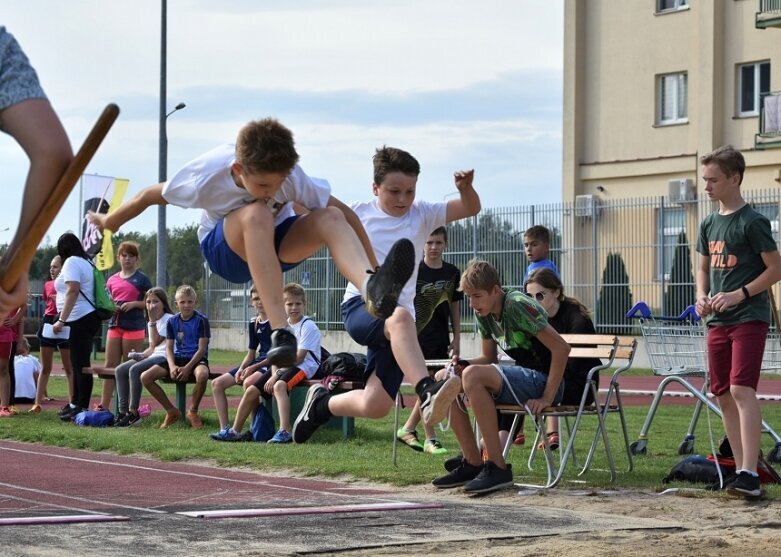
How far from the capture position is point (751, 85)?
3334 cm

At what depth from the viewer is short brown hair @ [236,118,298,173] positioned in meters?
6.38

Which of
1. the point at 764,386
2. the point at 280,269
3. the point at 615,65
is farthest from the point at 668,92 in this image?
the point at 280,269

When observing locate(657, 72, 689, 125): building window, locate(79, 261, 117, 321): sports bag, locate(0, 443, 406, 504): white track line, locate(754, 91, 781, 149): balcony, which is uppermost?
locate(657, 72, 689, 125): building window

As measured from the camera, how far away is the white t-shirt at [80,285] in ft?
46.9

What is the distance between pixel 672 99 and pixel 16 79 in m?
32.3

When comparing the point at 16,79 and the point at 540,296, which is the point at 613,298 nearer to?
the point at 540,296

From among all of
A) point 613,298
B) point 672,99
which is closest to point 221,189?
point 613,298

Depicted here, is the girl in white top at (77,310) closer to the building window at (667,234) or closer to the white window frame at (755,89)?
the building window at (667,234)

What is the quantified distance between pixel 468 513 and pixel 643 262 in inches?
804

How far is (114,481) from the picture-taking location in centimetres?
947

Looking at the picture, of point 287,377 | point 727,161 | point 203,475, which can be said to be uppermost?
point 727,161

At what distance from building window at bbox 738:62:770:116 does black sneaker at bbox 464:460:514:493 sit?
26153 mm

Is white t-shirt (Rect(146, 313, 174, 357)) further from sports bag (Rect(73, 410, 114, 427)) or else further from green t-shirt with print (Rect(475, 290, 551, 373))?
green t-shirt with print (Rect(475, 290, 551, 373))

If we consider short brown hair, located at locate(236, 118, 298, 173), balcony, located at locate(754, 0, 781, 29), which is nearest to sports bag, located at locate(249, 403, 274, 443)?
short brown hair, located at locate(236, 118, 298, 173)
